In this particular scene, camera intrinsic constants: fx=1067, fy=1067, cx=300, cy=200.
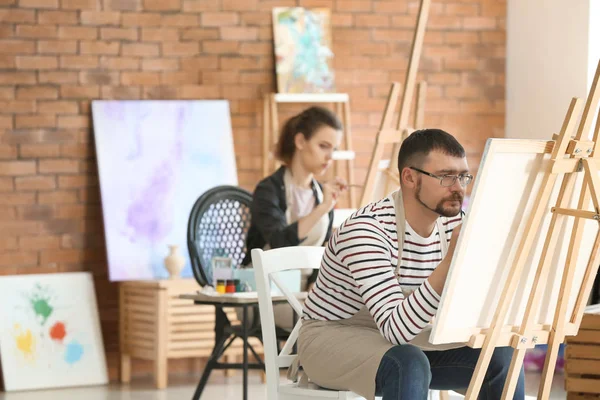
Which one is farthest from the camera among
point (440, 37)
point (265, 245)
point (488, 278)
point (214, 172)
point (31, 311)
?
point (440, 37)

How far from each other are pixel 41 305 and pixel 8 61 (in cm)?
129

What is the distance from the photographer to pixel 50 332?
17.7 feet

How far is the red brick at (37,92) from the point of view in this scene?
5.60 m

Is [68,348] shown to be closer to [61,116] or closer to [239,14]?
[61,116]

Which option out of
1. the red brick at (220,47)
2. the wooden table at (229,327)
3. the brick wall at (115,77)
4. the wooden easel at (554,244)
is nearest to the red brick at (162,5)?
the brick wall at (115,77)

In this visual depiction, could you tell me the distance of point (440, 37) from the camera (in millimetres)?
6379

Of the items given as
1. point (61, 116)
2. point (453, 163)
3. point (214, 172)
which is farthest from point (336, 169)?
point (453, 163)

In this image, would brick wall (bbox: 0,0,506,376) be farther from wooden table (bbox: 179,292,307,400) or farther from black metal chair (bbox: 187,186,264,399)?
wooden table (bbox: 179,292,307,400)

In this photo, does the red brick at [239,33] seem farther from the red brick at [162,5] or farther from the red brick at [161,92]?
the red brick at [161,92]

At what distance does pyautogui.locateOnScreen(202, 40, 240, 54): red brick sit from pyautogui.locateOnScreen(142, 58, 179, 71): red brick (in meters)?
0.18

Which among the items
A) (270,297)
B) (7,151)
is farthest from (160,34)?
(270,297)

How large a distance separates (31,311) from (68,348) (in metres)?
0.26

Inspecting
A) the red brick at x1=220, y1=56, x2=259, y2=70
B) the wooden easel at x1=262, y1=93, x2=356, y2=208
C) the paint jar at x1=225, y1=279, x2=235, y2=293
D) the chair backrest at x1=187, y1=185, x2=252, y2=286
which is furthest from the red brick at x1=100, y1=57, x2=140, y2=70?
the paint jar at x1=225, y1=279, x2=235, y2=293

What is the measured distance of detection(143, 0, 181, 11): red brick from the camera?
230 inches
